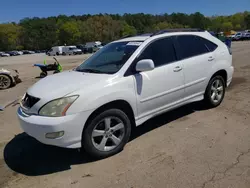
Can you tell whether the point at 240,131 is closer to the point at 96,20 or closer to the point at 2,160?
the point at 2,160

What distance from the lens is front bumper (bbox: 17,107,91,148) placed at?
325 cm

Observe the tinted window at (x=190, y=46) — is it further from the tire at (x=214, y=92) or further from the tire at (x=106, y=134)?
the tire at (x=106, y=134)

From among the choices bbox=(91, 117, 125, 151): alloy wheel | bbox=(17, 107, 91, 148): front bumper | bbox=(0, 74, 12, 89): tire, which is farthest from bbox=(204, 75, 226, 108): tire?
bbox=(0, 74, 12, 89): tire

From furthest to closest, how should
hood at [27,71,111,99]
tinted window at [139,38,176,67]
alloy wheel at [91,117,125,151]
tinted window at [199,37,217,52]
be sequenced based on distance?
1. tinted window at [199,37,217,52]
2. tinted window at [139,38,176,67]
3. alloy wheel at [91,117,125,151]
4. hood at [27,71,111,99]

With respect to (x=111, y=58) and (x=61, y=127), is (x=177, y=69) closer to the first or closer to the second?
(x=111, y=58)

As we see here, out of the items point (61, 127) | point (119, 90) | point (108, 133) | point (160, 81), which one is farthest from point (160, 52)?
point (61, 127)

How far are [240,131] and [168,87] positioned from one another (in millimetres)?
1406

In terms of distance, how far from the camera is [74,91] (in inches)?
135

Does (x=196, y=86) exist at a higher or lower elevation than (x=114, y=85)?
lower

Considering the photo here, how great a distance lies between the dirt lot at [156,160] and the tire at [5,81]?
5.92m

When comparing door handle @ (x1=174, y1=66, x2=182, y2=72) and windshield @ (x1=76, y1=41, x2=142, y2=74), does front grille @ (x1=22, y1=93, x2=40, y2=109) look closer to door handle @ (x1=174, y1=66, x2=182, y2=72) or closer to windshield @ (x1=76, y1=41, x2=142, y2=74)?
windshield @ (x1=76, y1=41, x2=142, y2=74)

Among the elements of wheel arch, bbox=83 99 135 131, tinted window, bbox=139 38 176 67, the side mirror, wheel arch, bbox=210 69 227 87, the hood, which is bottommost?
wheel arch, bbox=83 99 135 131

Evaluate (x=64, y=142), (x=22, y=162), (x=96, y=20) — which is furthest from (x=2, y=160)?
(x=96, y=20)

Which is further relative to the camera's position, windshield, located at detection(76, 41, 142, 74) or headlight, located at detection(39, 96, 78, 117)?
→ windshield, located at detection(76, 41, 142, 74)
